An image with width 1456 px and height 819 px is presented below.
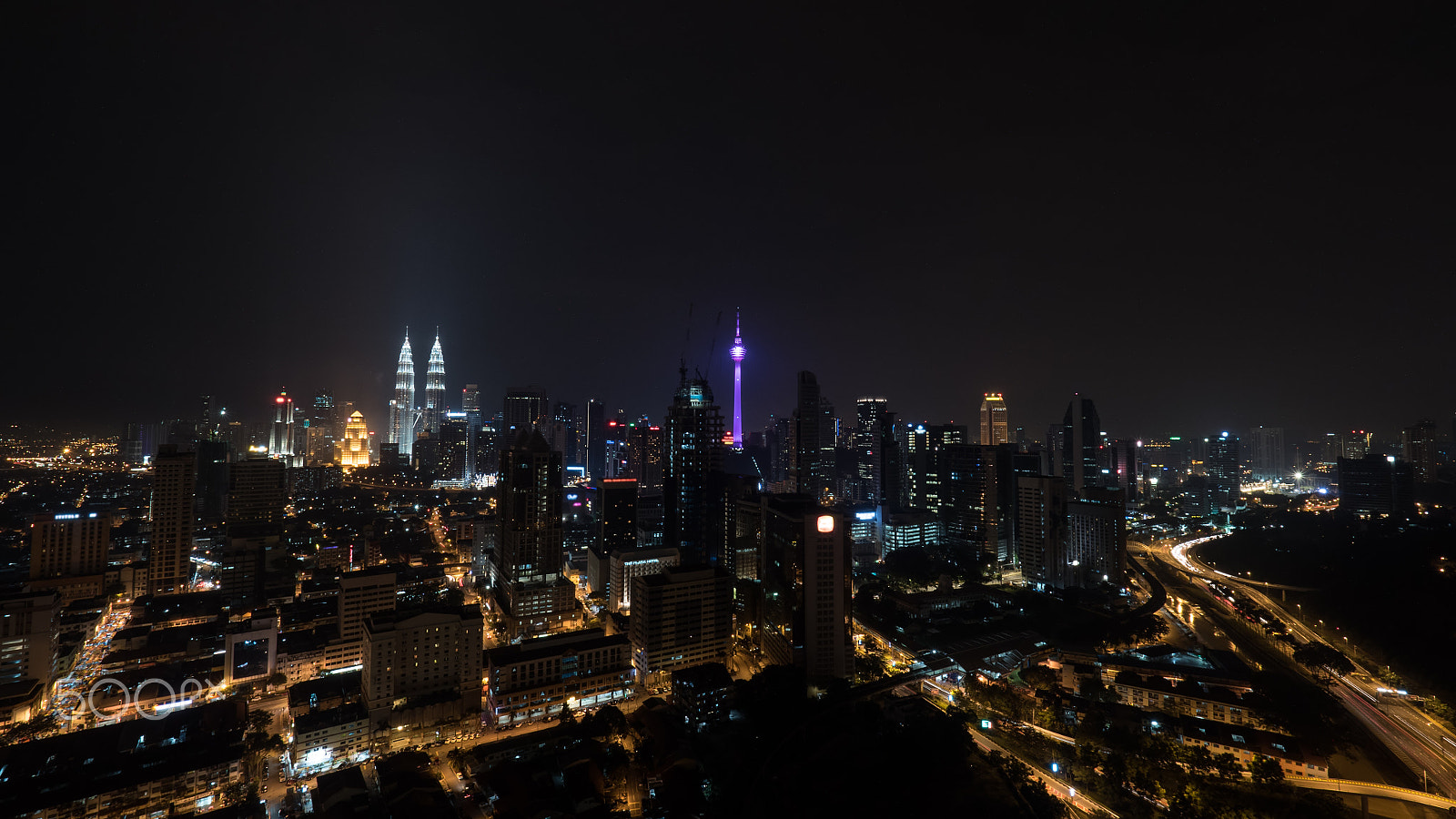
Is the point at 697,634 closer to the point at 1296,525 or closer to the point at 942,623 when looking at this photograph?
the point at 942,623

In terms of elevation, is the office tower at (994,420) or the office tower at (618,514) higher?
the office tower at (994,420)

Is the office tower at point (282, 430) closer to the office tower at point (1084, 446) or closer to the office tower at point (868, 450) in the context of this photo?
the office tower at point (868, 450)

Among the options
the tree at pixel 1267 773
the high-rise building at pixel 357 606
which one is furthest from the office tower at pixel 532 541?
the tree at pixel 1267 773

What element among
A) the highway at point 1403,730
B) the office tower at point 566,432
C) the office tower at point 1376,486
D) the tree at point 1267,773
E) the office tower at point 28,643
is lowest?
the highway at point 1403,730

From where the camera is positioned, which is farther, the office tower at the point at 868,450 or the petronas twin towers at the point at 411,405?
the petronas twin towers at the point at 411,405

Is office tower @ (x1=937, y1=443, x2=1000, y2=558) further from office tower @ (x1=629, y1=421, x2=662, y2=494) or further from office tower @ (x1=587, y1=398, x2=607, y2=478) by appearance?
office tower @ (x1=587, y1=398, x2=607, y2=478)

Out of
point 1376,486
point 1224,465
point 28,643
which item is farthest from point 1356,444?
point 28,643

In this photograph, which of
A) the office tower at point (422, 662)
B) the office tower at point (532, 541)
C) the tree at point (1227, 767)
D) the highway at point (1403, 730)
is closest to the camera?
the tree at point (1227, 767)

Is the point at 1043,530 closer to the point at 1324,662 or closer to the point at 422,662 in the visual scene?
the point at 1324,662
